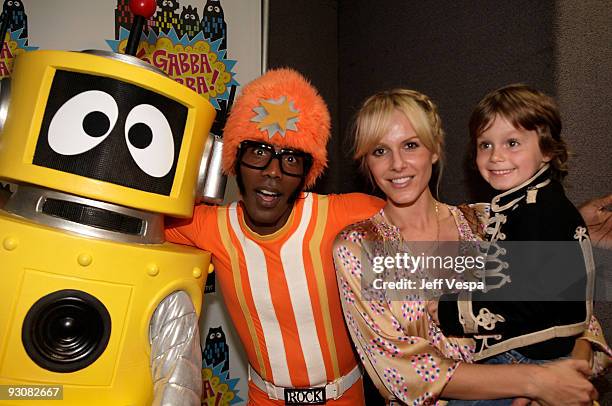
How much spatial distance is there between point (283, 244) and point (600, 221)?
3.19 ft

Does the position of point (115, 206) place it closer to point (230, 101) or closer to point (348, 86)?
point (230, 101)

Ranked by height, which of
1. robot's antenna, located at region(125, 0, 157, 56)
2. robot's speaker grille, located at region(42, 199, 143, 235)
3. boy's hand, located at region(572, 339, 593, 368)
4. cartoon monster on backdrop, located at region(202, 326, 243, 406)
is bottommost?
cartoon monster on backdrop, located at region(202, 326, 243, 406)

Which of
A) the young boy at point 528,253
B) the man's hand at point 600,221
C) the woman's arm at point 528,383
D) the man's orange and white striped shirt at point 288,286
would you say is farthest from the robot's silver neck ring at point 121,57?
the man's hand at point 600,221

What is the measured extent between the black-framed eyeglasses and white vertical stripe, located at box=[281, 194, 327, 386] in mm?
175

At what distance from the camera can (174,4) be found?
6.48 ft

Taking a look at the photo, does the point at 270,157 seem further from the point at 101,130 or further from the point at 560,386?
the point at 560,386

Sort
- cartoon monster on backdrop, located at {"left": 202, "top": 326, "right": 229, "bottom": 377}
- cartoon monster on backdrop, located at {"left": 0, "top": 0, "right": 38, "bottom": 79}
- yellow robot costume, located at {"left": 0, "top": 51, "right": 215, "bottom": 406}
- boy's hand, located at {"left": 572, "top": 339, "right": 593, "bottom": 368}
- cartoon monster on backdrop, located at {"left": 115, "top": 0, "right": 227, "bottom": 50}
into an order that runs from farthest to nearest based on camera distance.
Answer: cartoon monster on backdrop, located at {"left": 202, "top": 326, "right": 229, "bottom": 377} → cartoon monster on backdrop, located at {"left": 115, "top": 0, "right": 227, "bottom": 50} → cartoon monster on backdrop, located at {"left": 0, "top": 0, "right": 38, "bottom": 79} → boy's hand, located at {"left": 572, "top": 339, "right": 593, "bottom": 368} → yellow robot costume, located at {"left": 0, "top": 51, "right": 215, "bottom": 406}

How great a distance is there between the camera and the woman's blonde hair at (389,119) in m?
1.45

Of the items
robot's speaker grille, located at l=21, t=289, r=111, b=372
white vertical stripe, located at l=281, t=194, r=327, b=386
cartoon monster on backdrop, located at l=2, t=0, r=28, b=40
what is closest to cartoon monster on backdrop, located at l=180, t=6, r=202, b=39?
cartoon monster on backdrop, located at l=2, t=0, r=28, b=40

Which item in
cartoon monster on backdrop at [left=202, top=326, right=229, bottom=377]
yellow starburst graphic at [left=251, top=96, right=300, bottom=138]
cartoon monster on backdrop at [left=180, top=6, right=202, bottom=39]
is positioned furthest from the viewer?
cartoon monster on backdrop at [left=202, top=326, right=229, bottom=377]

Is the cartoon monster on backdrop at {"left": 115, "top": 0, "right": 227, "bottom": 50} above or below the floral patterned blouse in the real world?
above

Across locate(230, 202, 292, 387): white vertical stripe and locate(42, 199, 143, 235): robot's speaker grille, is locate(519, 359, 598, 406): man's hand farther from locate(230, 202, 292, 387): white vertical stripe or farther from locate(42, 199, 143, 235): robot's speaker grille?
locate(42, 199, 143, 235): robot's speaker grille

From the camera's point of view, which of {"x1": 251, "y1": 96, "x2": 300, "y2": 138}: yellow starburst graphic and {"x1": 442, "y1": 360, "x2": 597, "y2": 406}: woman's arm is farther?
{"x1": 251, "y1": 96, "x2": 300, "y2": 138}: yellow starburst graphic

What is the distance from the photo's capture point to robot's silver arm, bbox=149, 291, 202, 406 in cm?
123
